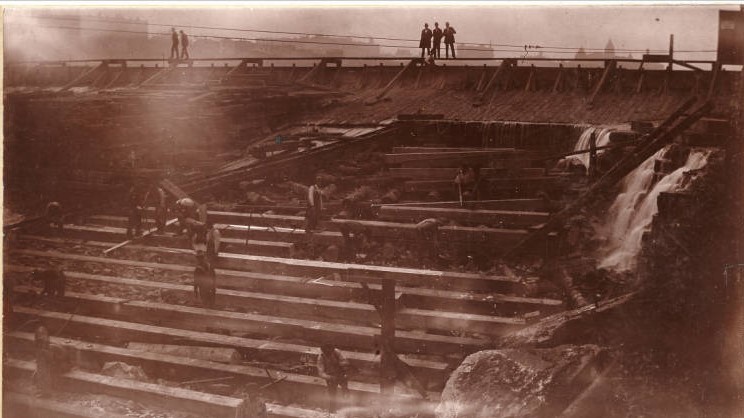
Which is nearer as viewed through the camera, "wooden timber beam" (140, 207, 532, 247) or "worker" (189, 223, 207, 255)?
"worker" (189, 223, 207, 255)

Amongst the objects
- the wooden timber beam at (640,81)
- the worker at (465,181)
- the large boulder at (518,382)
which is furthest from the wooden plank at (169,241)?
the wooden timber beam at (640,81)

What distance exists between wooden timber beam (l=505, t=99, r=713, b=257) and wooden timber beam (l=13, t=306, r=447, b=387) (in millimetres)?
2197

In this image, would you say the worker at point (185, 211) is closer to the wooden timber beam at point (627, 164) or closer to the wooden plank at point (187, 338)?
the wooden plank at point (187, 338)

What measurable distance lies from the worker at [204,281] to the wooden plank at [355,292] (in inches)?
6.1

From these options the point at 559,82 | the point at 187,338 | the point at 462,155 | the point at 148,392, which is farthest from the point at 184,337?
the point at 559,82

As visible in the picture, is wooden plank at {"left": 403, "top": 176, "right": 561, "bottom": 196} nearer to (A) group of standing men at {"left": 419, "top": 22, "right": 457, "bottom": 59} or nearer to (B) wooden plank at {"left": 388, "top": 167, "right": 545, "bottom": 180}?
(B) wooden plank at {"left": 388, "top": 167, "right": 545, "bottom": 180}

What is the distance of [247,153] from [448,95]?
4465 mm

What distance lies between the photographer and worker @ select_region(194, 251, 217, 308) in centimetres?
668

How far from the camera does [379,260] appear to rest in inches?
290

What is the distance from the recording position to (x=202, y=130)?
34.7 feet

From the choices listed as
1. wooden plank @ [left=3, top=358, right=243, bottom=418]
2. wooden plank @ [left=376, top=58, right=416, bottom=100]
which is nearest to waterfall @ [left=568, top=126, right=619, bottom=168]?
wooden plank @ [left=376, top=58, right=416, bottom=100]

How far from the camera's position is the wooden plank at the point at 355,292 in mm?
6289

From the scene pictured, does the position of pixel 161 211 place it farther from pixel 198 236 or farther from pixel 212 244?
pixel 212 244

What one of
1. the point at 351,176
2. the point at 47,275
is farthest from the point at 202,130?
the point at 47,275
